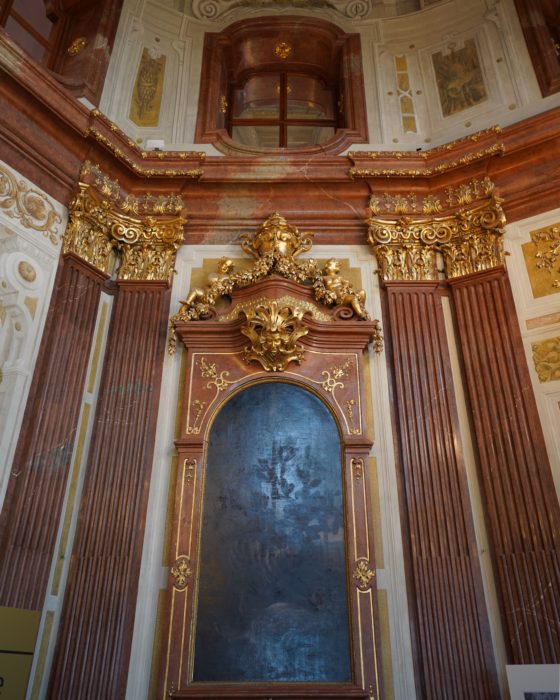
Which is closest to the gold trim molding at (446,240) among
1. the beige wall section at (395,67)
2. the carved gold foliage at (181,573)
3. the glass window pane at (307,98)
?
the beige wall section at (395,67)

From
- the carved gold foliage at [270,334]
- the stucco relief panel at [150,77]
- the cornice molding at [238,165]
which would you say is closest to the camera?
the cornice molding at [238,165]

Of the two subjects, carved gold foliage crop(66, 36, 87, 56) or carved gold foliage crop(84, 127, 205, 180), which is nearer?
carved gold foliage crop(84, 127, 205, 180)

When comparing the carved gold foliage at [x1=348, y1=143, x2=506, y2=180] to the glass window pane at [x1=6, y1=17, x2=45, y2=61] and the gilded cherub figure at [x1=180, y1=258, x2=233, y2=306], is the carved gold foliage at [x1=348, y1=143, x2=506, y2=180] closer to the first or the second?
the gilded cherub figure at [x1=180, y1=258, x2=233, y2=306]

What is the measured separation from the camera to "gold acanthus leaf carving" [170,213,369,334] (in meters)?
6.29

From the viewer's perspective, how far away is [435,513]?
5324mm

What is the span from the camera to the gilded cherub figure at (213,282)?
6.33 metres

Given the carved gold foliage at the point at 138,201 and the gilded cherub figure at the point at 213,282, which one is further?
the carved gold foliage at the point at 138,201

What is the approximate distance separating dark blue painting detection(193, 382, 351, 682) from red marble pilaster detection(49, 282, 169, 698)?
57 centimetres

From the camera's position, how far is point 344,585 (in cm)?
514

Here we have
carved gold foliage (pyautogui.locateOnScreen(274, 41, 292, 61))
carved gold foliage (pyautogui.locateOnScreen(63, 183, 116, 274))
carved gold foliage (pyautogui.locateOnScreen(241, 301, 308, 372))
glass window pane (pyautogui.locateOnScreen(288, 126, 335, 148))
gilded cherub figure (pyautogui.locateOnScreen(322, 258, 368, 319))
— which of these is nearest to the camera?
carved gold foliage (pyautogui.locateOnScreen(241, 301, 308, 372))

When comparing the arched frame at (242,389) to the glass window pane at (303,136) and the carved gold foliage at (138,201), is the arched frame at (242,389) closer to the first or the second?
Result: the carved gold foliage at (138,201)

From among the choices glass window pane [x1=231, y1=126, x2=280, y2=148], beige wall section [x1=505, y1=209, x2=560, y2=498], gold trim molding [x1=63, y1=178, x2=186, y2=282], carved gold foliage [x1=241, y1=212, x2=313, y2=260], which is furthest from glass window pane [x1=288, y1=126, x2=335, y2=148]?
beige wall section [x1=505, y1=209, x2=560, y2=498]

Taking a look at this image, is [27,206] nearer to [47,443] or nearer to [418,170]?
[47,443]

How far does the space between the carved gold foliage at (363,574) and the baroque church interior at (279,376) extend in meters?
0.02
